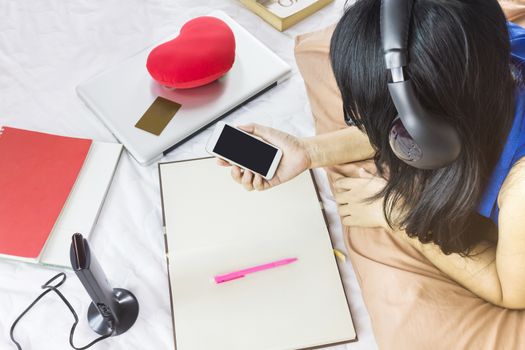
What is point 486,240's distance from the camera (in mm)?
738

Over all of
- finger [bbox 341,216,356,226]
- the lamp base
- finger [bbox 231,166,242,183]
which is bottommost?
the lamp base

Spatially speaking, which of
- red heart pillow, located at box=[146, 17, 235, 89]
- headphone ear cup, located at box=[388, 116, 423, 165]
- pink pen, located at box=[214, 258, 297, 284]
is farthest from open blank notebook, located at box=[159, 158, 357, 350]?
headphone ear cup, located at box=[388, 116, 423, 165]

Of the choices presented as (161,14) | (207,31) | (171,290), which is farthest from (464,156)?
(161,14)

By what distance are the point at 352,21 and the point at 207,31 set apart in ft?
1.61

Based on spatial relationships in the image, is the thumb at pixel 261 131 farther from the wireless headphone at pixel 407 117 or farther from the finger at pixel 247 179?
the wireless headphone at pixel 407 117

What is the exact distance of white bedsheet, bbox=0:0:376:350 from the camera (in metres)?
0.71

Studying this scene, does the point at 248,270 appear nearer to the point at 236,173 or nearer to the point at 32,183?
the point at 236,173

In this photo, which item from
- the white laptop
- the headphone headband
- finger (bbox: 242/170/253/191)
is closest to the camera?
the headphone headband

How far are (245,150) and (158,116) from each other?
0.72 ft

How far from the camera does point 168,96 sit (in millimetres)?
907

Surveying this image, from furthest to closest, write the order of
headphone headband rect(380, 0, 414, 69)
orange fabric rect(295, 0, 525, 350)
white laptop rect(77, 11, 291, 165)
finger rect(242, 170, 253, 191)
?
white laptop rect(77, 11, 291, 165)
finger rect(242, 170, 253, 191)
orange fabric rect(295, 0, 525, 350)
headphone headband rect(380, 0, 414, 69)

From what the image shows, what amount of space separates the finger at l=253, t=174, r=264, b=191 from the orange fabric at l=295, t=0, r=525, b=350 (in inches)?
6.1

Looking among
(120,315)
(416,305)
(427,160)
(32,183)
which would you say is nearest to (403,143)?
(427,160)

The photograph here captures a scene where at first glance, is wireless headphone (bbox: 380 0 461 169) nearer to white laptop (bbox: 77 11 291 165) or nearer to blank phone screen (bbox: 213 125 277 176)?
blank phone screen (bbox: 213 125 277 176)
